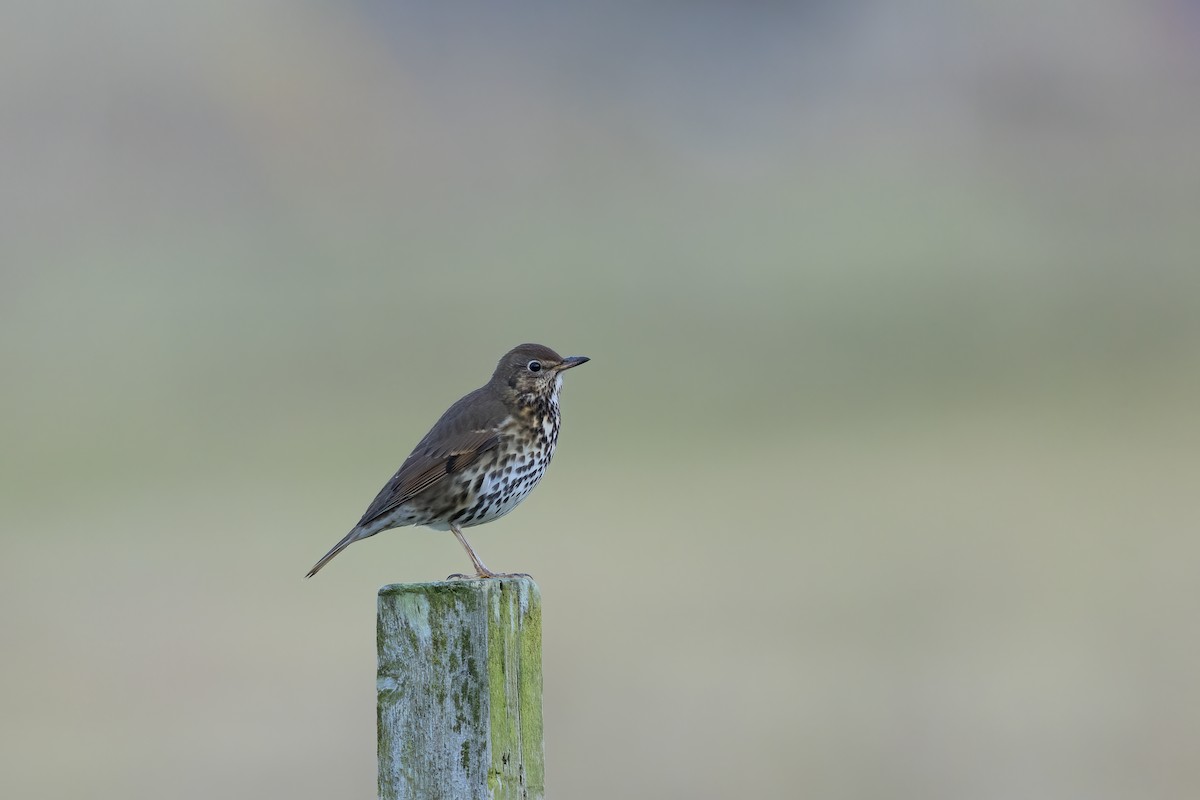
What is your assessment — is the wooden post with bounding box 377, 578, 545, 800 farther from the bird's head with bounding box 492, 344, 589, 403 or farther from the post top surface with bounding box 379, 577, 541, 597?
the bird's head with bounding box 492, 344, 589, 403

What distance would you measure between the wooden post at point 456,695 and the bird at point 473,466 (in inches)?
108

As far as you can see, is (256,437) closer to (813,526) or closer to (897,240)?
(813,526)

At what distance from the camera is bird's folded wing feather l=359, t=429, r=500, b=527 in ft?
25.2

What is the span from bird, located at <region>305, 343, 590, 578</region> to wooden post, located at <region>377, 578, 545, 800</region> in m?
2.76

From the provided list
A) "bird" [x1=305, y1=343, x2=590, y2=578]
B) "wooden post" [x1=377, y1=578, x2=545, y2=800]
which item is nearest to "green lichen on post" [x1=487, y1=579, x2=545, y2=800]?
"wooden post" [x1=377, y1=578, x2=545, y2=800]

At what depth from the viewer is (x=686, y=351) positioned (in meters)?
46.1

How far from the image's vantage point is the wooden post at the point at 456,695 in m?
4.57

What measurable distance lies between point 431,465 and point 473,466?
185 mm

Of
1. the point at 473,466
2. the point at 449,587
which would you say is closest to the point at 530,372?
the point at 473,466

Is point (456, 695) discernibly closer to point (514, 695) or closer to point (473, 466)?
point (514, 695)

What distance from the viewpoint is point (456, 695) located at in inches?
181

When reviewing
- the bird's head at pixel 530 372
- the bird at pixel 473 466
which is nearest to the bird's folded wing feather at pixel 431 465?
the bird at pixel 473 466

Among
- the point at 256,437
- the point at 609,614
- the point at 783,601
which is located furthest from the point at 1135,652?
the point at 256,437

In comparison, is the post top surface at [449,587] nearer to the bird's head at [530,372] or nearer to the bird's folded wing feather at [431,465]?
the bird's folded wing feather at [431,465]
